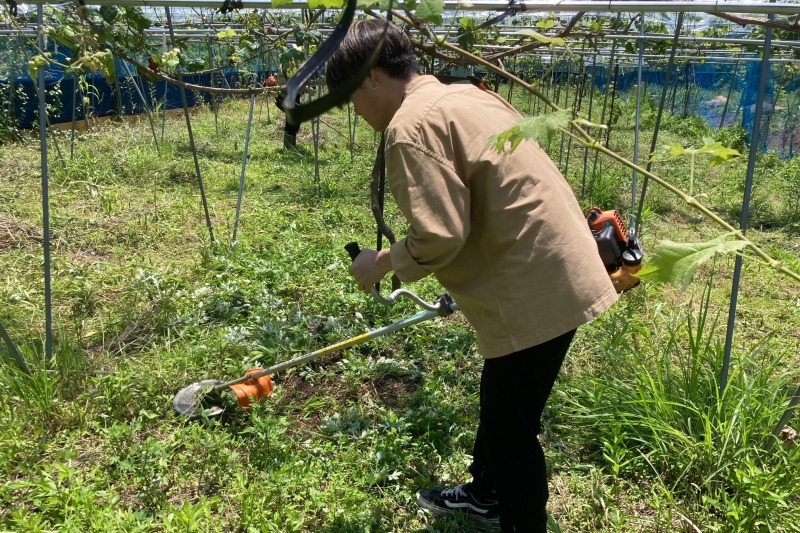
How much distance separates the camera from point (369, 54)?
1.60m

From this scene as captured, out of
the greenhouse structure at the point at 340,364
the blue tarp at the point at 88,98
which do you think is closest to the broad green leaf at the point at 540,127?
the greenhouse structure at the point at 340,364

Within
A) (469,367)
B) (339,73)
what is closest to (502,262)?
(339,73)

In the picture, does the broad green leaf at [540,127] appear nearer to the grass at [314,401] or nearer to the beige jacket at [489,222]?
the beige jacket at [489,222]

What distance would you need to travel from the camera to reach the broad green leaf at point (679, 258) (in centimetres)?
93

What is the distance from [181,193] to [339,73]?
5.04m

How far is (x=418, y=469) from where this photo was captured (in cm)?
253

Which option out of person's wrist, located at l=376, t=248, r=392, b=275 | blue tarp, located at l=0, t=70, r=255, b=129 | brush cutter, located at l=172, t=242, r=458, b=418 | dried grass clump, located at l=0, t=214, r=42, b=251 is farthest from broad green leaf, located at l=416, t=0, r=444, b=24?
blue tarp, located at l=0, t=70, r=255, b=129

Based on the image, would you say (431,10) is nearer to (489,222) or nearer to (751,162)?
(489,222)

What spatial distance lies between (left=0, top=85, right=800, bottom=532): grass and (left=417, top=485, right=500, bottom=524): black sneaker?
0.19ft

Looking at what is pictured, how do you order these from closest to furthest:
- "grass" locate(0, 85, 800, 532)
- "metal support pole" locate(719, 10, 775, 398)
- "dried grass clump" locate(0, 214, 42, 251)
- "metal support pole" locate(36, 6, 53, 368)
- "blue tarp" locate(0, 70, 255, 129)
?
"metal support pole" locate(719, 10, 775, 398) < "grass" locate(0, 85, 800, 532) < "metal support pole" locate(36, 6, 53, 368) < "dried grass clump" locate(0, 214, 42, 251) < "blue tarp" locate(0, 70, 255, 129)

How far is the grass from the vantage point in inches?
88.2

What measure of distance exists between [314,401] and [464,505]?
37.8 inches

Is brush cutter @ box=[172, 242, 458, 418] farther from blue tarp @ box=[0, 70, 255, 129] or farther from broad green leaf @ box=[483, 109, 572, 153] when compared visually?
blue tarp @ box=[0, 70, 255, 129]

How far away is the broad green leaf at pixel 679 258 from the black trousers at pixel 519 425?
0.80 meters
